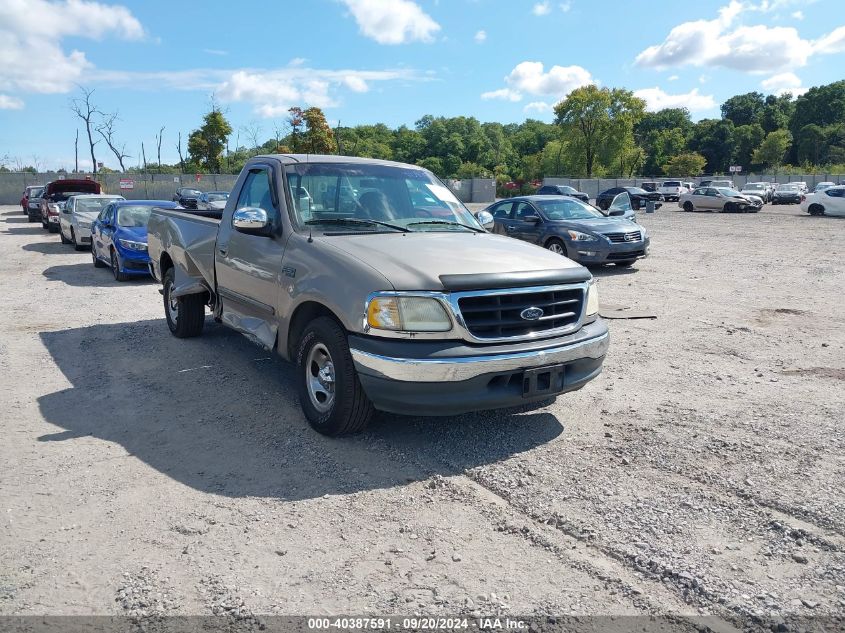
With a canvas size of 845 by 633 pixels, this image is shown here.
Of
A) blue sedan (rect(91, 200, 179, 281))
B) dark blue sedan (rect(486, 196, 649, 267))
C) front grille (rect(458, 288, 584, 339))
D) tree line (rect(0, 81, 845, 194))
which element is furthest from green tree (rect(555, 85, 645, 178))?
front grille (rect(458, 288, 584, 339))

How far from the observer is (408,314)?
429 cm

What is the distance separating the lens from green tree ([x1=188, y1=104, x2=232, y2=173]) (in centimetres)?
5838

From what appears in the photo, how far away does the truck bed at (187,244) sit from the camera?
678 centimetres

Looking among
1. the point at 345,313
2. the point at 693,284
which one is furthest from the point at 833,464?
the point at 693,284

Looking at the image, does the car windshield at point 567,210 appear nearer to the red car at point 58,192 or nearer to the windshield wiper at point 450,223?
the windshield wiper at point 450,223

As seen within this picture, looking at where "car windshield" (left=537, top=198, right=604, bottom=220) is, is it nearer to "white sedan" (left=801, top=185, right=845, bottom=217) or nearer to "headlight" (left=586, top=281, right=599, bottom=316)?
"headlight" (left=586, top=281, right=599, bottom=316)

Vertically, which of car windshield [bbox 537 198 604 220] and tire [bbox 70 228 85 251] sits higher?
car windshield [bbox 537 198 604 220]

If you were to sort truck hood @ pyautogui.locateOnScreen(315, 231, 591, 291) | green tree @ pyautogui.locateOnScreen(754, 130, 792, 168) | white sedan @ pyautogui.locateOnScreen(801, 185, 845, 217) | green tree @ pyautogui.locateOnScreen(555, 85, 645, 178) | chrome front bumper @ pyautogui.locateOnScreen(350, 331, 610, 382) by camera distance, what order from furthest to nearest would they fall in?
1. green tree @ pyautogui.locateOnScreen(754, 130, 792, 168)
2. green tree @ pyautogui.locateOnScreen(555, 85, 645, 178)
3. white sedan @ pyautogui.locateOnScreen(801, 185, 845, 217)
4. truck hood @ pyautogui.locateOnScreen(315, 231, 591, 291)
5. chrome front bumper @ pyautogui.locateOnScreen(350, 331, 610, 382)

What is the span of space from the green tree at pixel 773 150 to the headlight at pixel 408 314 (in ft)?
365

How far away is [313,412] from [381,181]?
2.13m

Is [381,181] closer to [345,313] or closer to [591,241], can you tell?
[345,313]

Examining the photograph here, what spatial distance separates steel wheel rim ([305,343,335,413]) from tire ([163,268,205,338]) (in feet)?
10.3

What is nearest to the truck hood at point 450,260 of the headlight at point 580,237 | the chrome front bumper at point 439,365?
the chrome front bumper at point 439,365

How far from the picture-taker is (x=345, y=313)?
4.45 metres
